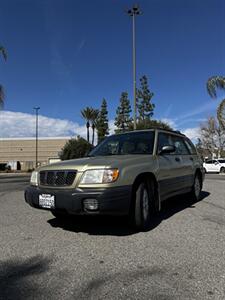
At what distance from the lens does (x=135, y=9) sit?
81.5 ft

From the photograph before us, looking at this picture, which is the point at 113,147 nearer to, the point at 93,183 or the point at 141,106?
the point at 93,183

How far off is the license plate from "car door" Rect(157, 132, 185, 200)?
2006 mm

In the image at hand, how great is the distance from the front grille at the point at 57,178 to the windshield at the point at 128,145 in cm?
135

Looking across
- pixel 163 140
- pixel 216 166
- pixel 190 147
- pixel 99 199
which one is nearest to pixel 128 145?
pixel 163 140

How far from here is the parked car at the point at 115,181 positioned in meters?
4.71

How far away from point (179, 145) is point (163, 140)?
46.1 inches

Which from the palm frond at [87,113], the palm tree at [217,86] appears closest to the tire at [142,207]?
the palm tree at [217,86]

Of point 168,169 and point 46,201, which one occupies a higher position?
point 168,169

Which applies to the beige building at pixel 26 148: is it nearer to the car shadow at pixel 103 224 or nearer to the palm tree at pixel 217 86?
the palm tree at pixel 217 86

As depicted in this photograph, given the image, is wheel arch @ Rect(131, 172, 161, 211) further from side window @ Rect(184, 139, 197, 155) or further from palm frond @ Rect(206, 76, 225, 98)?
palm frond @ Rect(206, 76, 225, 98)

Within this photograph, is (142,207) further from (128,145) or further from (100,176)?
(128,145)

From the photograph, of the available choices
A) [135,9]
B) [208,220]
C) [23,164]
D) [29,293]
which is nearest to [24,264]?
[29,293]

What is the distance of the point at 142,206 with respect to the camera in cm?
522

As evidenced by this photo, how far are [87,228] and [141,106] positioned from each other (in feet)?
165
